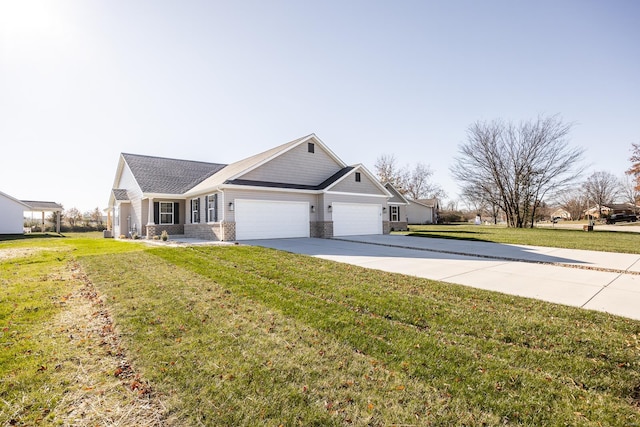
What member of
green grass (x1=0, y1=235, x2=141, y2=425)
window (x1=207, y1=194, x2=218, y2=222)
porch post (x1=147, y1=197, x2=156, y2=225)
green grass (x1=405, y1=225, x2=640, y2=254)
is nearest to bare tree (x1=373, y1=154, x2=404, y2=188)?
green grass (x1=405, y1=225, x2=640, y2=254)

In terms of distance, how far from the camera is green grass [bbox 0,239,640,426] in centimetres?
240

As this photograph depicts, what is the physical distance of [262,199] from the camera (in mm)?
Result: 16156

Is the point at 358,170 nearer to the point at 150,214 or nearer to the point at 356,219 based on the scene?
the point at 356,219

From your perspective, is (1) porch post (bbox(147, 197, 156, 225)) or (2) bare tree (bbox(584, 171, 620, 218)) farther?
(2) bare tree (bbox(584, 171, 620, 218))

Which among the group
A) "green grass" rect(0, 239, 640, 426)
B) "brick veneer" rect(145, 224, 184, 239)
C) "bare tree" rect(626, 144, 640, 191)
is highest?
"bare tree" rect(626, 144, 640, 191)

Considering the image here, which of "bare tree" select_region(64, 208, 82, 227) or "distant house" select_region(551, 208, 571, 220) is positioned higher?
"bare tree" select_region(64, 208, 82, 227)

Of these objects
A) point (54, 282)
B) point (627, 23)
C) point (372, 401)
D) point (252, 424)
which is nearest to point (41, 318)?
point (54, 282)

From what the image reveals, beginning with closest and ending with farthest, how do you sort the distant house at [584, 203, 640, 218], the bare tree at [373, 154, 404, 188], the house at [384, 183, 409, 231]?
the house at [384, 183, 409, 231] < the bare tree at [373, 154, 404, 188] < the distant house at [584, 203, 640, 218]

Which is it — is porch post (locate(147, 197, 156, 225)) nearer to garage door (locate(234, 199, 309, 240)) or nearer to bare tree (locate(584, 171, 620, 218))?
garage door (locate(234, 199, 309, 240))

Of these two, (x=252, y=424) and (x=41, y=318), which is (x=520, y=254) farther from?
(x=41, y=318)

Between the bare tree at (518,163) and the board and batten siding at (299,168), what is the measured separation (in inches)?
915

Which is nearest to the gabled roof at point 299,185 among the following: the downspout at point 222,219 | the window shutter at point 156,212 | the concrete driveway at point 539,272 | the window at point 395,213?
the downspout at point 222,219

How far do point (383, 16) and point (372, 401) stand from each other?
42.5 ft

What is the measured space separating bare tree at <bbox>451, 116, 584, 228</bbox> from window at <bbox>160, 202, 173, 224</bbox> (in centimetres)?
3148
